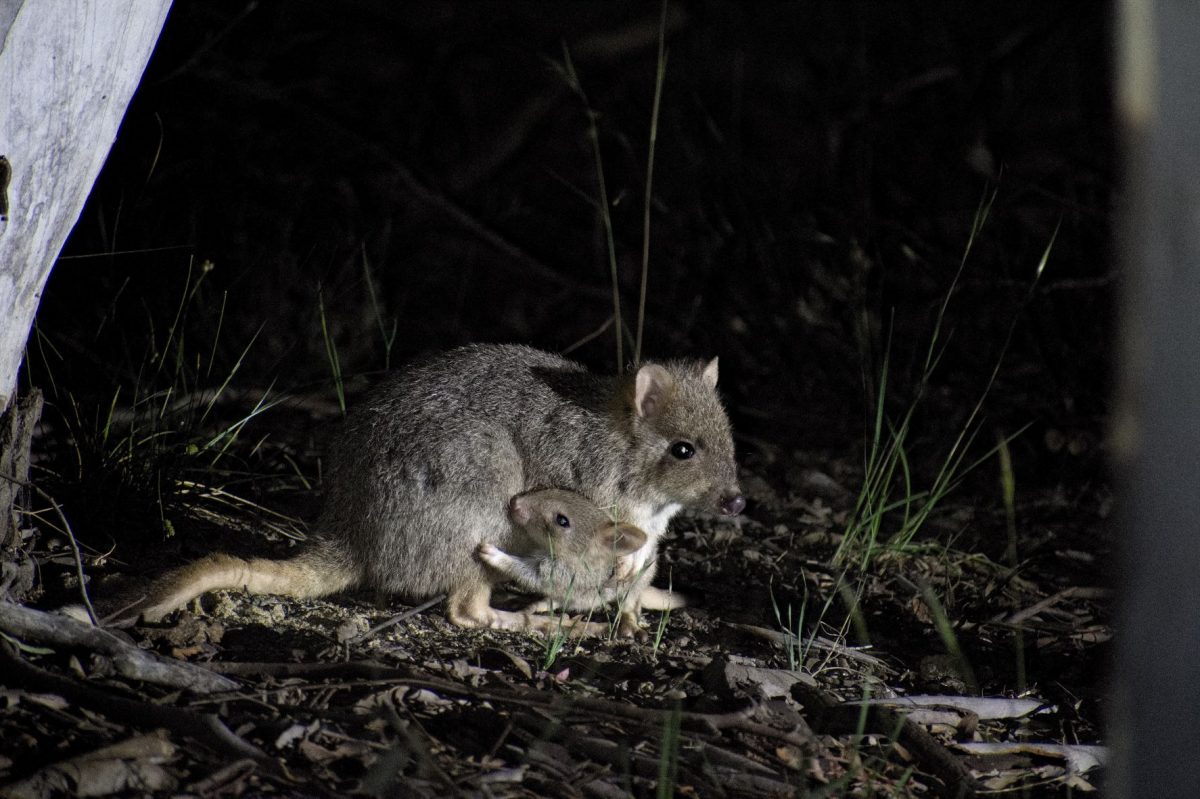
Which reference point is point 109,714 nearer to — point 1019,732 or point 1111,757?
point 1111,757

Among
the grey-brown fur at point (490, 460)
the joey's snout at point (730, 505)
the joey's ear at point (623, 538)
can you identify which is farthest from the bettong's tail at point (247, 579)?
the joey's snout at point (730, 505)

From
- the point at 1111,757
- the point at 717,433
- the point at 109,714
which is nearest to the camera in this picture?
the point at 1111,757

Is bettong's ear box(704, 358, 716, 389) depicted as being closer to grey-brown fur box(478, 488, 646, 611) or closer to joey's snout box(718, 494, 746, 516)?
joey's snout box(718, 494, 746, 516)

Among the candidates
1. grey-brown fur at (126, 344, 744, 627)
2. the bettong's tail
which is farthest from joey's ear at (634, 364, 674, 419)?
the bettong's tail

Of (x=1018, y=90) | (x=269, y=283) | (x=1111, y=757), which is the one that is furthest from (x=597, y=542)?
(x=1018, y=90)

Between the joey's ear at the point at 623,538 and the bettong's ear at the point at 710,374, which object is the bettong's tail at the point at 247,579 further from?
the bettong's ear at the point at 710,374

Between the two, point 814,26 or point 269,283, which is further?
point 814,26

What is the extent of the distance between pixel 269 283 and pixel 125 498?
8.68 feet

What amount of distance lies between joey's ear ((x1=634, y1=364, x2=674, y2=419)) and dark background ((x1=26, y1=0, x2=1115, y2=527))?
2.87 feet

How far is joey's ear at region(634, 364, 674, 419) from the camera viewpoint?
433 centimetres

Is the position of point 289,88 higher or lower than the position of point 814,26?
lower

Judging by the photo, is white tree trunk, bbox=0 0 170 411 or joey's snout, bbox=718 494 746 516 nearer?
white tree trunk, bbox=0 0 170 411

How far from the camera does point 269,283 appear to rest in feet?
21.6

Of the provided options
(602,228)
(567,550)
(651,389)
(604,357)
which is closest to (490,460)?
(567,550)
